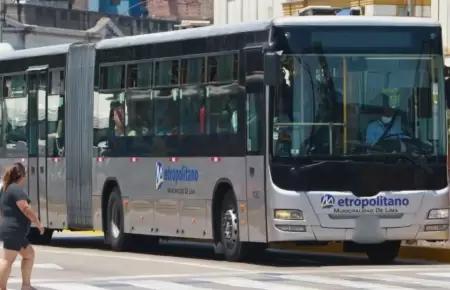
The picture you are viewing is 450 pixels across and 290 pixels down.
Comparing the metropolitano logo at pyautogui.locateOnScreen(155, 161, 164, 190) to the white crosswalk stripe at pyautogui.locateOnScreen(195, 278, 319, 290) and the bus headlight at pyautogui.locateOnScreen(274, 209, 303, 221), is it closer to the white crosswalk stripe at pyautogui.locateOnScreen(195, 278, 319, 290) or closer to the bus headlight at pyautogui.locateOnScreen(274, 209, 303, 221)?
the bus headlight at pyautogui.locateOnScreen(274, 209, 303, 221)

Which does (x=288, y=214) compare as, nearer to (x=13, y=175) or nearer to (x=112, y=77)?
(x=13, y=175)

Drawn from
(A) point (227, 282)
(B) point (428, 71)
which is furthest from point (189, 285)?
(B) point (428, 71)

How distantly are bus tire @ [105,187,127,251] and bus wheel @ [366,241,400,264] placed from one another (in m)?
4.76

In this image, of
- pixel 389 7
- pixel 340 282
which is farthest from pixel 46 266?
pixel 389 7

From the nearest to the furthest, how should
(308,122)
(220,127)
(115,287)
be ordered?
(115,287) → (308,122) → (220,127)

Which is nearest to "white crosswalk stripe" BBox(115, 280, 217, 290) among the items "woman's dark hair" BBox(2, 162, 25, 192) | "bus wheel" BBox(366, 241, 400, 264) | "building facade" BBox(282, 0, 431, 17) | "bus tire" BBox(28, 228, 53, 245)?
"woman's dark hair" BBox(2, 162, 25, 192)

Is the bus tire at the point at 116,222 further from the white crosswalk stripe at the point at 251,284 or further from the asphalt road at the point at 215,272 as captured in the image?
the white crosswalk stripe at the point at 251,284

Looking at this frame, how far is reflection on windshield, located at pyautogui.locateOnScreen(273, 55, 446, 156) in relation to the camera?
21859 mm

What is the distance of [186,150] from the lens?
24.4 metres

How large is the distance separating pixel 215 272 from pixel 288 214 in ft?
4.22

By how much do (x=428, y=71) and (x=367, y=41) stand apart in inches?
36.8

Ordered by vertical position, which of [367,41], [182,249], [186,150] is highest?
[367,41]

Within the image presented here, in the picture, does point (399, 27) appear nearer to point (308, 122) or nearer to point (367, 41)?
point (367, 41)

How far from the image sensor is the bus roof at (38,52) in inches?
1160
